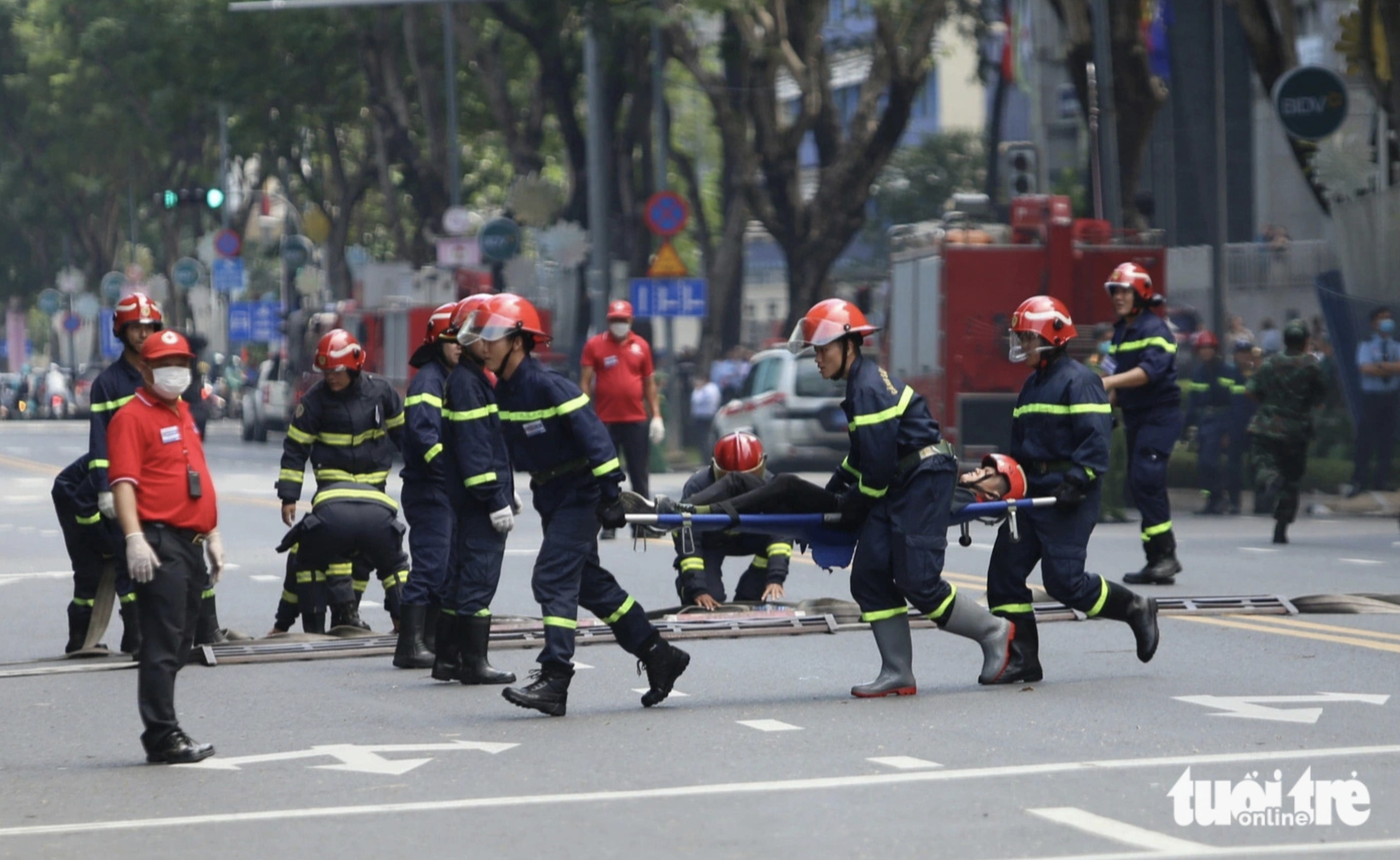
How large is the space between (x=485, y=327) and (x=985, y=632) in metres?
2.49

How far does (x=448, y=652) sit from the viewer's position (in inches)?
441

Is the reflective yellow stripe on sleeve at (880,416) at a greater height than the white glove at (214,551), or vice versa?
the reflective yellow stripe on sleeve at (880,416)

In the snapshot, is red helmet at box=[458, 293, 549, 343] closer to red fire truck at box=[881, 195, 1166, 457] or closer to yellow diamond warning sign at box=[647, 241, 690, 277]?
red fire truck at box=[881, 195, 1166, 457]

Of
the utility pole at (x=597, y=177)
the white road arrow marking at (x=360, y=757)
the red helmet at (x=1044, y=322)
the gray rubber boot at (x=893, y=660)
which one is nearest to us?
the white road arrow marking at (x=360, y=757)

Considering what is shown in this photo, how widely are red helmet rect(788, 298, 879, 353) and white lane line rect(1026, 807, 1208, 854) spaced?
294 cm

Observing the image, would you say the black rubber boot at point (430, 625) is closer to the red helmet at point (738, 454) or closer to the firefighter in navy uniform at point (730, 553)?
the firefighter in navy uniform at point (730, 553)

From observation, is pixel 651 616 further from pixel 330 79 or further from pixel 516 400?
pixel 330 79

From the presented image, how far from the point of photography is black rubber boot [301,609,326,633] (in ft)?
42.4

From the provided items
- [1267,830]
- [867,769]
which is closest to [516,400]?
[867,769]

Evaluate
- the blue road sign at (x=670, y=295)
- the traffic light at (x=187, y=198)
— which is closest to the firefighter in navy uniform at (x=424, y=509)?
the blue road sign at (x=670, y=295)

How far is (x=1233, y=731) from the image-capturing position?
9.04 m

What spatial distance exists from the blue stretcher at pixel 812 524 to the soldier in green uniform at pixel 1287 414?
8.49m

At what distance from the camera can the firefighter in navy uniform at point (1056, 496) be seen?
10703 millimetres

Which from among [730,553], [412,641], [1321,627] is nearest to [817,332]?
[412,641]
